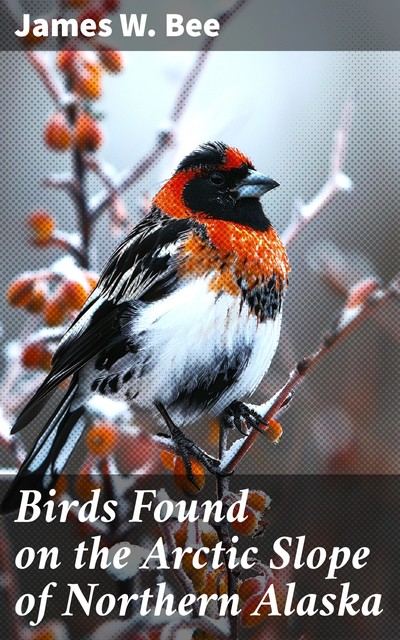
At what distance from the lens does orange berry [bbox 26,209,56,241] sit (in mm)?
1148

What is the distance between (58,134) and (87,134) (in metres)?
0.05

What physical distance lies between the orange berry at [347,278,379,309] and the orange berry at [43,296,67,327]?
1.26 feet

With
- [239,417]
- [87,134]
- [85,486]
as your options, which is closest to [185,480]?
→ [85,486]

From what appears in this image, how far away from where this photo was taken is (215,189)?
4.97ft

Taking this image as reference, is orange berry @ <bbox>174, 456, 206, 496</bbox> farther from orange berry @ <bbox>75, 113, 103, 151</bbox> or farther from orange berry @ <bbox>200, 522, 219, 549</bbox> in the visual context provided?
orange berry @ <bbox>75, 113, 103, 151</bbox>

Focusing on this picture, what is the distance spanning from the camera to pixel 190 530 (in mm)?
1100


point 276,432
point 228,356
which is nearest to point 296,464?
point 276,432

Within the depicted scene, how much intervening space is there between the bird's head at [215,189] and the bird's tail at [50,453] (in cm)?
37

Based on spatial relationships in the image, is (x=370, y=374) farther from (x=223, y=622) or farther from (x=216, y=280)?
(x=223, y=622)

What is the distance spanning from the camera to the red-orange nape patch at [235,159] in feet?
4.84

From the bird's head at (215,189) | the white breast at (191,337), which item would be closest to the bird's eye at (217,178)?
the bird's head at (215,189)

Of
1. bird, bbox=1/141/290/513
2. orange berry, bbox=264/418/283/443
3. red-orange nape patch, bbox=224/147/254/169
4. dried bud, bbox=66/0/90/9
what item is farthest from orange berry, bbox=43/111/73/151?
orange berry, bbox=264/418/283/443

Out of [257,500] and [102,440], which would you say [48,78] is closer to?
[102,440]

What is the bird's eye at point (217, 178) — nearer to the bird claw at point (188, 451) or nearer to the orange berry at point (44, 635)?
the bird claw at point (188, 451)
